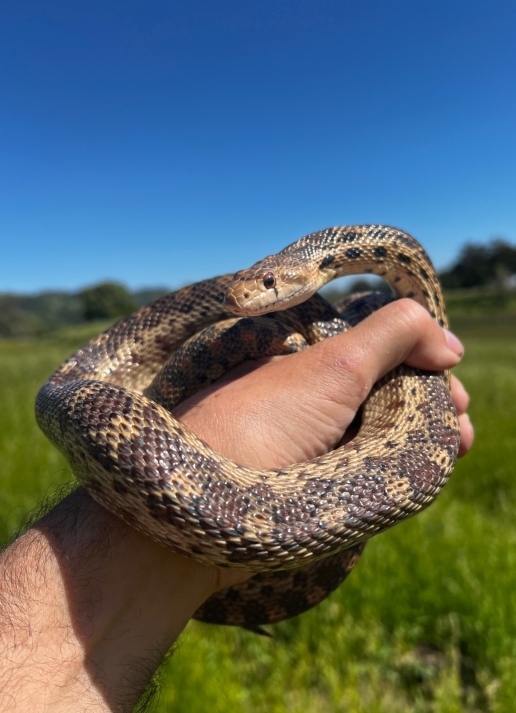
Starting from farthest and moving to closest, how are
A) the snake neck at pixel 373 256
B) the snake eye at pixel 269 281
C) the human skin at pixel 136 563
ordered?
the snake neck at pixel 373 256 → the snake eye at pixel 269 281 → the human skin at pixel 136 563

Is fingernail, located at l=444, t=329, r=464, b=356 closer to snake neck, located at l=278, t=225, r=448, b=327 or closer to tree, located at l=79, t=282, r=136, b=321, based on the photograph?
snake neck, located at l=278, t=225, r=448, b=327

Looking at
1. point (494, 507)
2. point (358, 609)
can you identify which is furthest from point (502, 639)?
point (494, 507)

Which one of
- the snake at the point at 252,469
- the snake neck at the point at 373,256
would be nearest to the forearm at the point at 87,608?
the snake at the point at 252,469

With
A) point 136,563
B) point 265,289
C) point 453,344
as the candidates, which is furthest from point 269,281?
point 136,563

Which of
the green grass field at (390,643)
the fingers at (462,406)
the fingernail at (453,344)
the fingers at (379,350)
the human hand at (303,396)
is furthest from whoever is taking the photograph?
the green grass field at (390,643)

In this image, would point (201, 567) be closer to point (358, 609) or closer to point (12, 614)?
point (12, 614)

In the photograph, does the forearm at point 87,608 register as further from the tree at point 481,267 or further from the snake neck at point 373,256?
the tree at point 481,267

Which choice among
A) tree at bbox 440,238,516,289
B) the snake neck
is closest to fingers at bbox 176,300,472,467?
the snake neck
